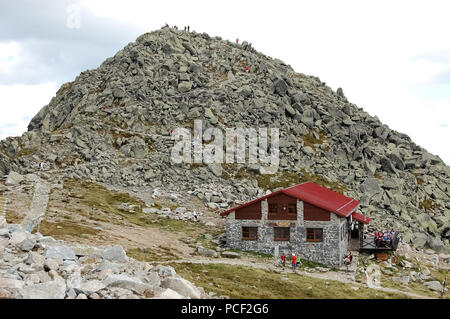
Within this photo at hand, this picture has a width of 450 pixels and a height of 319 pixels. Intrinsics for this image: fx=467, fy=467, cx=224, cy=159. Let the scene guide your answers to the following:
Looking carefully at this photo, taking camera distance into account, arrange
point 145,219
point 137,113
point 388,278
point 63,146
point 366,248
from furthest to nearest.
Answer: point 137,113 < point 63,146 < point 145,219 < point 366,248 < point 388,278

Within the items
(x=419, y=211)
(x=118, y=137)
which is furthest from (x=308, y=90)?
(x=118, y=137)

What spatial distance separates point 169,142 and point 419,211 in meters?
48.3

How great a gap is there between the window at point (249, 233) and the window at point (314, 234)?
5957 mm

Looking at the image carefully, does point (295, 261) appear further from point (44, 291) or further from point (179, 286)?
point (44, 291)

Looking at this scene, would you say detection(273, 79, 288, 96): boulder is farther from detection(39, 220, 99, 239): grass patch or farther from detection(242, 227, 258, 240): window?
detection(39, 220, 99, 239): grass patch

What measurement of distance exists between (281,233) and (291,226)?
58.0 inches

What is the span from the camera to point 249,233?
5412 centimetres

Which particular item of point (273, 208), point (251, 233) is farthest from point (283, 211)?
point (251, 233)

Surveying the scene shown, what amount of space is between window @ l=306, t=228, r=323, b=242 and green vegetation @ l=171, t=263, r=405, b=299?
7.22 meters

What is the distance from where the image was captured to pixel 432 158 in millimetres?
107812

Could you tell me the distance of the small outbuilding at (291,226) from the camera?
51438 millimetres

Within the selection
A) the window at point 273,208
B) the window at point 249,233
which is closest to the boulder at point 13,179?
the window at point 249,233
